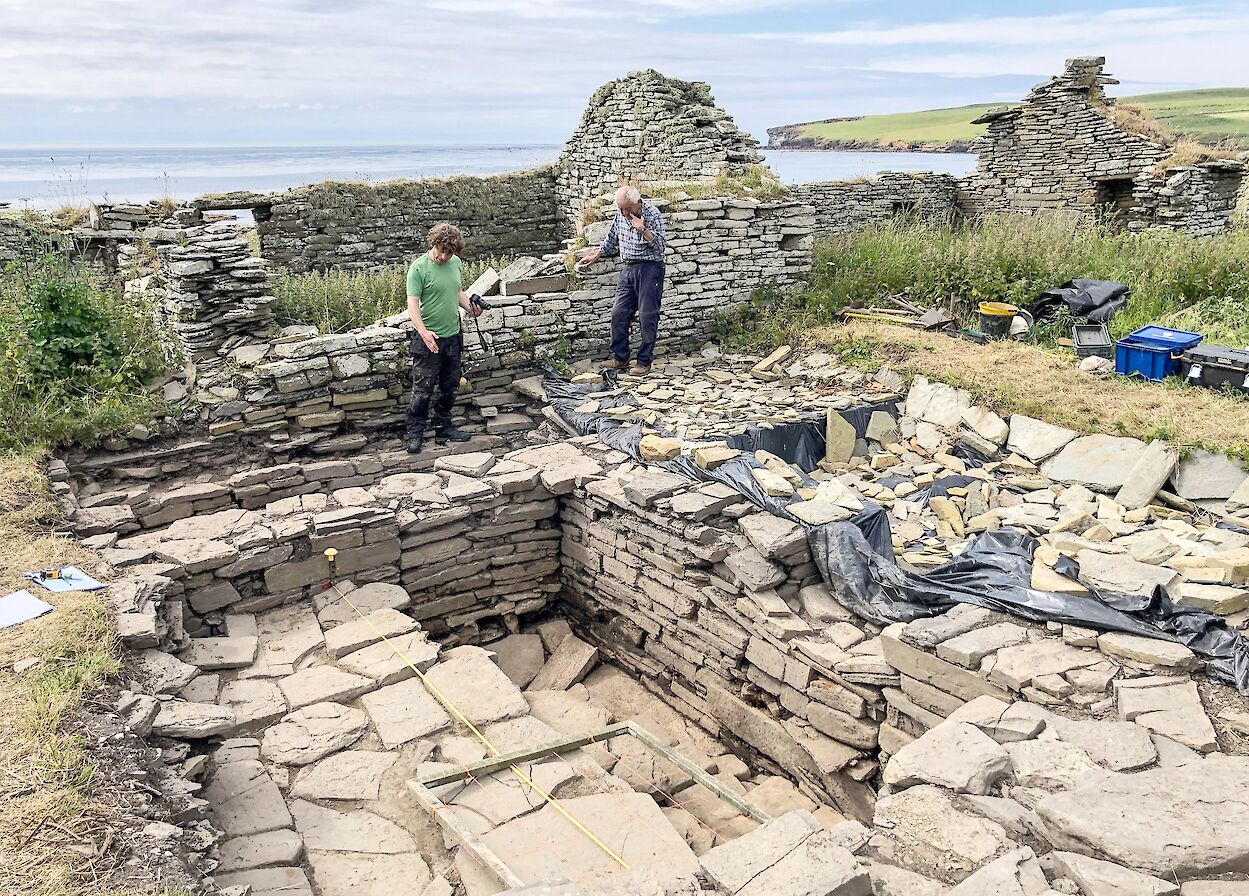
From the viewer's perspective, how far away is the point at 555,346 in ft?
29.6

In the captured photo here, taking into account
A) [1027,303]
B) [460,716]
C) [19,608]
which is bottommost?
[460,716]

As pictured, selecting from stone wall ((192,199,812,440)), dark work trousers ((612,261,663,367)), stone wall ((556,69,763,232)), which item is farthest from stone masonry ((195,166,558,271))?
dark work trousers ((612,261,663,367))

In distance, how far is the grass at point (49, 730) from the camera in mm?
3197

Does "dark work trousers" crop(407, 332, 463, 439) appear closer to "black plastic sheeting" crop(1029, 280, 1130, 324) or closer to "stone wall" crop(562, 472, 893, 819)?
"stone wall" crop(562, 472, 893, 819)

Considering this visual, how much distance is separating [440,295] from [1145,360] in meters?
5.95

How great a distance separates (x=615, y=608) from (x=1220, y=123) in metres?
27.3

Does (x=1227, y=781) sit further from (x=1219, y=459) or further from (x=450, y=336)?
(x=450, y=336)

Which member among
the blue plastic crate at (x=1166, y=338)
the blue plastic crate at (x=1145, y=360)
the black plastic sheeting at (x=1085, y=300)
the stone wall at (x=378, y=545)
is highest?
the black plastic sheeting at (x=1085, y=300)

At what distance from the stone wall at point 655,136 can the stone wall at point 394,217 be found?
1.06 meters

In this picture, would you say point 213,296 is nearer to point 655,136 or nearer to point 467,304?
point 467,304

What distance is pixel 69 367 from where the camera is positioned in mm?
7465

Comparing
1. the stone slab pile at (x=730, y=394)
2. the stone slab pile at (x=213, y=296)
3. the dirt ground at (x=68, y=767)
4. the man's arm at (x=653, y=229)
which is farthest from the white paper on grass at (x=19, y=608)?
the man's arm at (x=653, y=229)

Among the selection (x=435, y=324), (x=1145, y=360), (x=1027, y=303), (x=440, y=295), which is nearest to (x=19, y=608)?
(x=435, y=324)

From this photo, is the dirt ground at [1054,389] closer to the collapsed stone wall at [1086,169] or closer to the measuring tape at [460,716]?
the measuring tape at [460,716]
